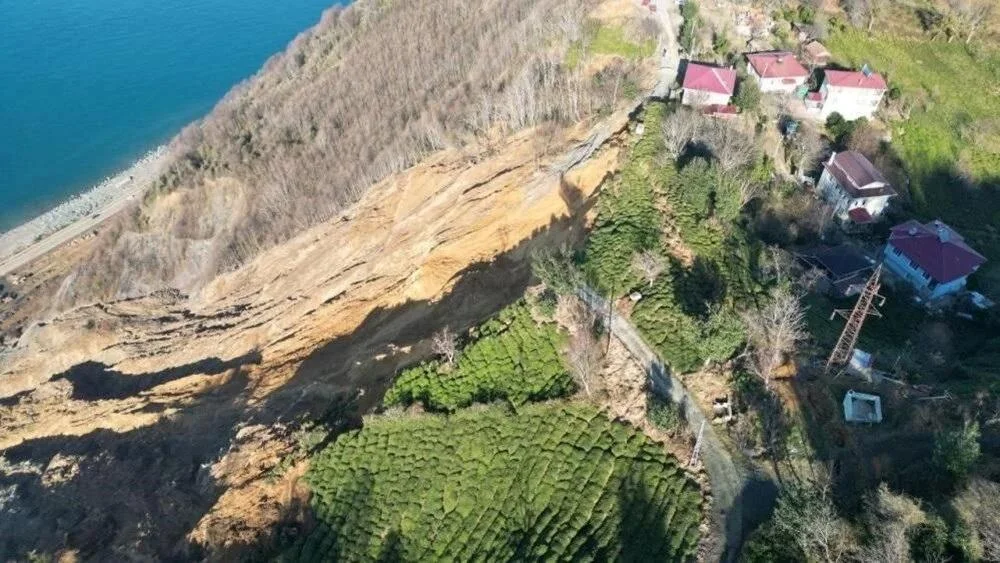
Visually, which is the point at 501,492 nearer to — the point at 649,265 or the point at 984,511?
the point at 649,265

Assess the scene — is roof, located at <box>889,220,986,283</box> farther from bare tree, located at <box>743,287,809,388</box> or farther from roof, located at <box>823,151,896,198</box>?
bare tree, located at <box>743,287,809,388</box>

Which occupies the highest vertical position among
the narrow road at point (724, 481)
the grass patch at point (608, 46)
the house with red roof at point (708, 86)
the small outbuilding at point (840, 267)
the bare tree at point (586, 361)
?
the grass patch at point (608, 46)

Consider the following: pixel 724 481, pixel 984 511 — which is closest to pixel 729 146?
pixel 724 481

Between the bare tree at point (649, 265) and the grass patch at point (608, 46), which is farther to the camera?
the grass patch at point (608, 46)

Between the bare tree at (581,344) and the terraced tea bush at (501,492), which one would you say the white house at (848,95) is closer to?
the bare tree at (581,344)

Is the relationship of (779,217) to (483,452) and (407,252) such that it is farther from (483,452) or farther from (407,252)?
(483,452)

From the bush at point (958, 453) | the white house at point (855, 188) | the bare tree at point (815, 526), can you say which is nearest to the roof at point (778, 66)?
the white house at point (855, 188)

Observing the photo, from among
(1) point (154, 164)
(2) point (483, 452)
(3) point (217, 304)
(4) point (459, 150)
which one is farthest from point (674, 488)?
(1) point (154, 164)
